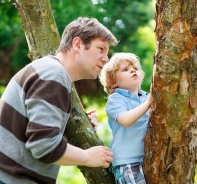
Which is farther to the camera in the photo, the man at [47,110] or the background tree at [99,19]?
the background tree at [99,19]

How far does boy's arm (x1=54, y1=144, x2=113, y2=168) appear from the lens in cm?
203

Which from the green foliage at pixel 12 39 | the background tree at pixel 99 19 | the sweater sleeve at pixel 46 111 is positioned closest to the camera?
the sweater sleeve at pixel 46 111

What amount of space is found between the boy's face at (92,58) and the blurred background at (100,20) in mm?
3200

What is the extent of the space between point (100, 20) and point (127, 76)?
3170mm

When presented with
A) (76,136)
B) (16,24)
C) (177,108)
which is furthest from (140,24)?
(177,108)

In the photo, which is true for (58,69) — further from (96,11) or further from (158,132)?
(96,11)

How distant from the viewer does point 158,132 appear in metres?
2.17

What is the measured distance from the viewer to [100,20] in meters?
5.51

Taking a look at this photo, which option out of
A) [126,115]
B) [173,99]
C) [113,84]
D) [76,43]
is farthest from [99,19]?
[173,99]

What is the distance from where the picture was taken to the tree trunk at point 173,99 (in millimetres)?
2027

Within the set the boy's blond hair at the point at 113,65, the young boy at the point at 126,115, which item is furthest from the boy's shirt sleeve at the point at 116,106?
the boy's blond hair at the point at 113,65

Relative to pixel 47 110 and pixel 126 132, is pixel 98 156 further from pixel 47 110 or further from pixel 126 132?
pixel 47 110

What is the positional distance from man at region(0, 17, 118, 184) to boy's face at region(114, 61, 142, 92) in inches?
5.6

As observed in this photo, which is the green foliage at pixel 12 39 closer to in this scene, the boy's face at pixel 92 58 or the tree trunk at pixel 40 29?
the tree trunk at pixel 40 29
